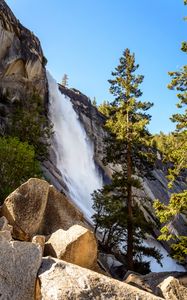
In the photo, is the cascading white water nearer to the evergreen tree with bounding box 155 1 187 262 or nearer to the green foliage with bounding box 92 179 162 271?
the green foliage with bounding box 92 179 162 271

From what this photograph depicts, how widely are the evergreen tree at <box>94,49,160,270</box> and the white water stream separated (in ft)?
31.3

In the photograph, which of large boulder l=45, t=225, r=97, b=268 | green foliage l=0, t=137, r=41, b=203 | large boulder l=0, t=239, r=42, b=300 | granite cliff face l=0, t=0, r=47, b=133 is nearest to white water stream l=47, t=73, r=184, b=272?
granite cliff face l=0, t=0, r=47, b=133

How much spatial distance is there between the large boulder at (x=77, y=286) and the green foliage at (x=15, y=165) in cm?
1392

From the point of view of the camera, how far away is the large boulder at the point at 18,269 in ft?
25.7

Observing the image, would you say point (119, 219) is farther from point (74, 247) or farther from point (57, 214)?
point (74, 247)

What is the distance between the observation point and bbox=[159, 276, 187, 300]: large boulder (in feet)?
34.7

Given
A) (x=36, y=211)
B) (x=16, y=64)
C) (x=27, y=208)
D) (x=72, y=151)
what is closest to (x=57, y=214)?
(x=36, y=211)

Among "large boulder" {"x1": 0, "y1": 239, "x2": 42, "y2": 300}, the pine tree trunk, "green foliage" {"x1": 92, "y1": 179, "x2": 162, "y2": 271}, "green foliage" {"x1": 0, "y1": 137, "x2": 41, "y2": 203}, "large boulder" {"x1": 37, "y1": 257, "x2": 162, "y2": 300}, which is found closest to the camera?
"large boulder" {"x1": 37, "y1": 257, "x2": 162, "y2": 300}

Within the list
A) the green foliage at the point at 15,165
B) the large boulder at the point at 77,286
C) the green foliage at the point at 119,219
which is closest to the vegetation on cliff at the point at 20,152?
the green foliage at the point at 15,165

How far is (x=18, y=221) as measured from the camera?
1323 centimetres

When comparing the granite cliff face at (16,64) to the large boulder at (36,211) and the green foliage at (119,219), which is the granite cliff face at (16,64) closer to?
the green foliage at (119,219)

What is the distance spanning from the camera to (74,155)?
1784 inches

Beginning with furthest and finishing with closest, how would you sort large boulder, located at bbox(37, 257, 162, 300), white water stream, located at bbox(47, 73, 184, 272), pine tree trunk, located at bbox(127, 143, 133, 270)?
white water stream, located at bbox(47, 73, 184, 272) < pine tree trunk, located at bbox(127, 143, 133, 270) < large boulder, located at bbox(37, 257, 162, 300)

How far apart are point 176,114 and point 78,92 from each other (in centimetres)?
4447
